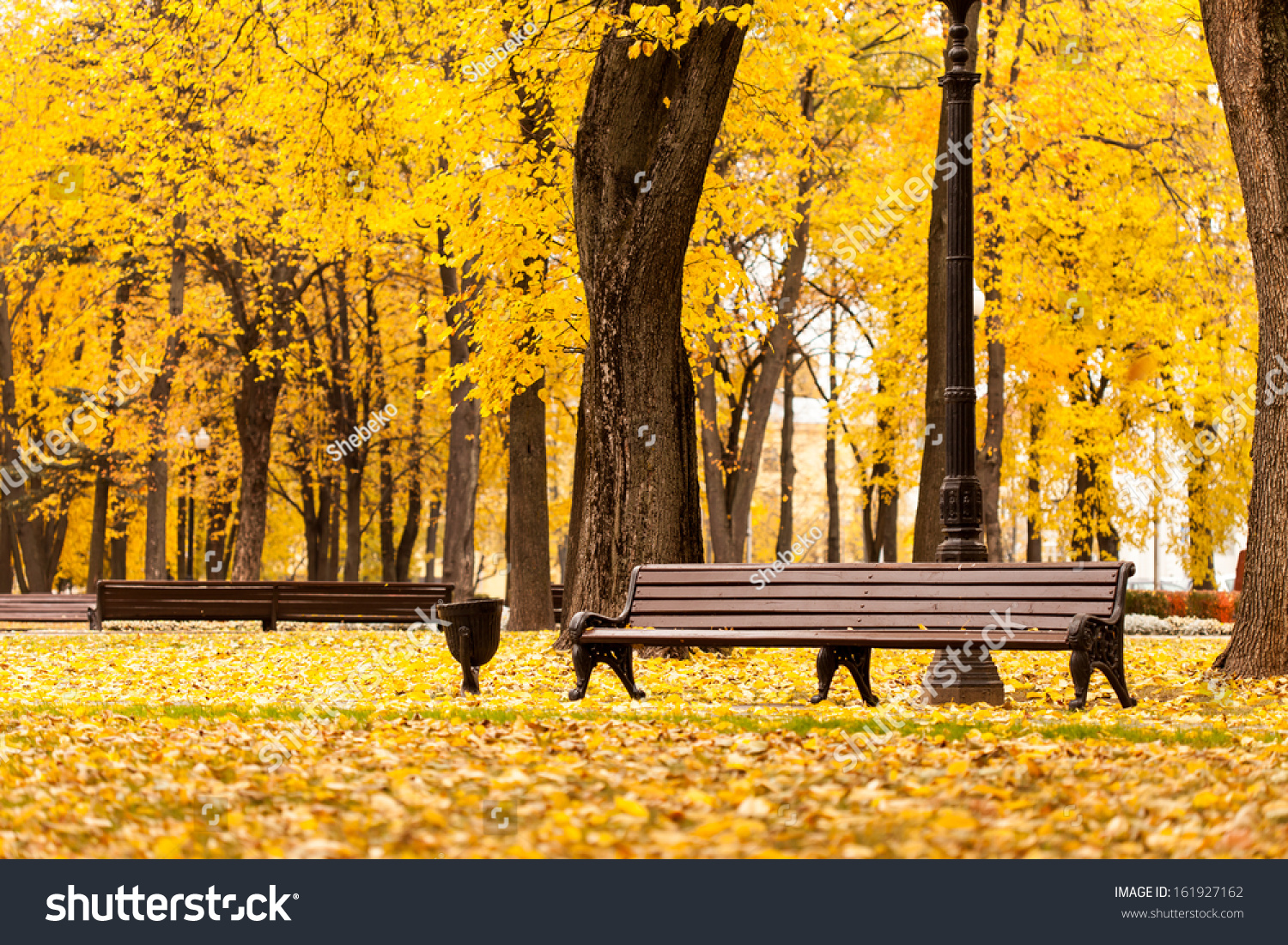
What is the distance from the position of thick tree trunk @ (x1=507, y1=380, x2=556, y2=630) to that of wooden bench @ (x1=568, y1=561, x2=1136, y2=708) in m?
6.74

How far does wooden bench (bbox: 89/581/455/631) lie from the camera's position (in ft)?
60.6

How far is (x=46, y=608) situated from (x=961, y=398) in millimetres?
15510

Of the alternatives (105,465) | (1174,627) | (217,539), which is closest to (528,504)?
(1174,627)

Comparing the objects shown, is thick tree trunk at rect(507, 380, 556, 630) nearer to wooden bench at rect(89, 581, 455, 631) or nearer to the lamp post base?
wooden bench at rect(89, 581, 455, 631)

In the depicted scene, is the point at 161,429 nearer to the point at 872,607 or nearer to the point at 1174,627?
the point at 1174,627

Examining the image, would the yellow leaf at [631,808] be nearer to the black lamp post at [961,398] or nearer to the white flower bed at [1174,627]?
the black lamp post at [961,398]

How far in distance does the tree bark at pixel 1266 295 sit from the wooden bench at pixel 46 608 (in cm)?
1585

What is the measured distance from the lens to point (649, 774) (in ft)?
17.8

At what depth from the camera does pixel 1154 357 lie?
24531mm

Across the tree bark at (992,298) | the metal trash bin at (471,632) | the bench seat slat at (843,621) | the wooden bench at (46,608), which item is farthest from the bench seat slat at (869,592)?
the wooden bench at (46,608)

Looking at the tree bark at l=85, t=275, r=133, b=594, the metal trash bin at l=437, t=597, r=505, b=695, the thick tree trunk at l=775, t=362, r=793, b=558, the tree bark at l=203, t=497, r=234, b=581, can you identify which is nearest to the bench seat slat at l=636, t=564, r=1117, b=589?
the metal trash bin at l=437, t=597, r=505, b=695

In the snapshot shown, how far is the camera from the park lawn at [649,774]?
14.1 feet

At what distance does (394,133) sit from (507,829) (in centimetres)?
1442

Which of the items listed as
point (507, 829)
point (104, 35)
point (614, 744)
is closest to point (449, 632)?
point (614, 744)
